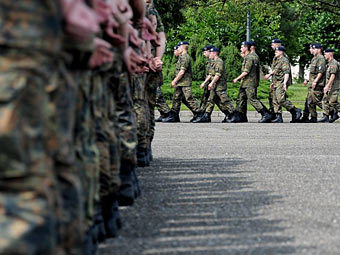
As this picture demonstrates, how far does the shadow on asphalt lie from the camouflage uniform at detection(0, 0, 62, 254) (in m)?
2.18

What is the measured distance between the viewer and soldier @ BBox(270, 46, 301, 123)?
19663mm

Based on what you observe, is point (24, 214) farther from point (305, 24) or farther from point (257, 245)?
point (305, 24)

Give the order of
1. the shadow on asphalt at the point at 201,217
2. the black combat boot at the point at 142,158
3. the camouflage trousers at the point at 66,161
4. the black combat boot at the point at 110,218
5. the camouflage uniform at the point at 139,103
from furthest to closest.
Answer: the black combat boot at the point at 142,158, the camouflage uniform at the point at 139,103, the black combat boot at the point at 110,218, the shadow on asphalt at the point at 201,217, the camouflage trousers at the point at 66,161

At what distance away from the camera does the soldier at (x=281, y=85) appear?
774 inches

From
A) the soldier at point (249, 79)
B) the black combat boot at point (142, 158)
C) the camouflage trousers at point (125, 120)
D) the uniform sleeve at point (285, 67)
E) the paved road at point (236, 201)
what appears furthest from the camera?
the soldier at point (249, 79)

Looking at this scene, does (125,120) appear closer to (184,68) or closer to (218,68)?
(184,68)

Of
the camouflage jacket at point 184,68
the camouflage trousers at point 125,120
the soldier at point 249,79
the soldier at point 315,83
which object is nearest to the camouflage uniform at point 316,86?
the soldier at point 315,83

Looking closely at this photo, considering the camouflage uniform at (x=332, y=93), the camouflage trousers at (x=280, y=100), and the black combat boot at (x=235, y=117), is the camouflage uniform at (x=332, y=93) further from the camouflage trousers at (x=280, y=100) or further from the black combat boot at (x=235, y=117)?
the black combat boot at (x=235, y=117)

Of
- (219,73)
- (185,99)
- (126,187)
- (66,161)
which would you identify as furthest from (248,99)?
(66,161)

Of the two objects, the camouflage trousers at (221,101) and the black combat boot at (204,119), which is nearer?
the black combat boot at (204,119)

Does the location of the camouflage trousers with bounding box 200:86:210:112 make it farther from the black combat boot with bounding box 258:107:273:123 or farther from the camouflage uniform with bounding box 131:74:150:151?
the camouflage uniform with bounding box 131:74:150:151

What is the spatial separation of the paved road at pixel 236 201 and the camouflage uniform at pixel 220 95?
6.15 metres

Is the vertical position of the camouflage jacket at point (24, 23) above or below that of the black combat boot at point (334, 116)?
above

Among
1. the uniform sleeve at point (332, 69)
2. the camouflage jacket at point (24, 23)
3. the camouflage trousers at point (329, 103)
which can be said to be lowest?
the camouflage trousers at point (329, 103)
